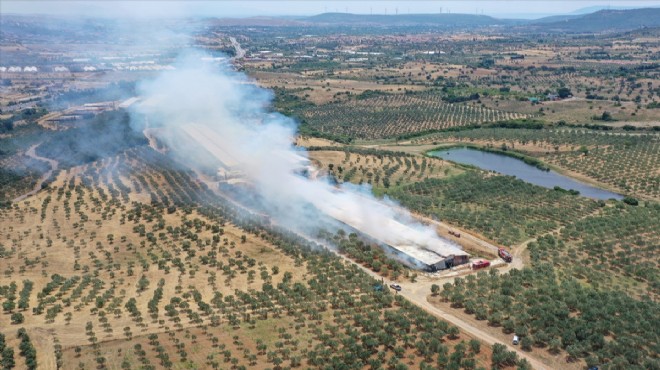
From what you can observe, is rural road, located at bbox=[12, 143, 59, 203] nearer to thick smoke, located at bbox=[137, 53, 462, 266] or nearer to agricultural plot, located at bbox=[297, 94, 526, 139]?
thick smoke, located at bbox=[137, 53, 462, 266]

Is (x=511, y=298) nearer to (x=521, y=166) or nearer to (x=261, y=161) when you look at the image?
(x=261, y=161)

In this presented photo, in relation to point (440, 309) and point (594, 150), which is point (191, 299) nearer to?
point (440, 309)

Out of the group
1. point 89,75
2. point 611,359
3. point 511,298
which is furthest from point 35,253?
point 89,75

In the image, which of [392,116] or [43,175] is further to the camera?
[392,116]

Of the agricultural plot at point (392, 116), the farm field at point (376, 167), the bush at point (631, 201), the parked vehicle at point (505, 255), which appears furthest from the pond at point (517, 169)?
the parked vehicle at point (505, 255)

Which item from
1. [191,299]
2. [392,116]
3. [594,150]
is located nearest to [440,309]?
[191,299]
